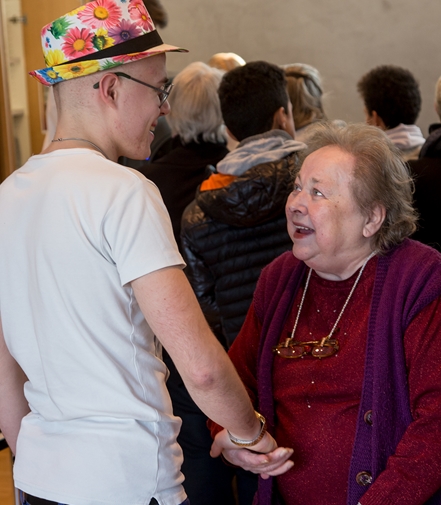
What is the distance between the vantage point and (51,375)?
1302 mm

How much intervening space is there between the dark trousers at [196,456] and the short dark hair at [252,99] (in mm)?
934

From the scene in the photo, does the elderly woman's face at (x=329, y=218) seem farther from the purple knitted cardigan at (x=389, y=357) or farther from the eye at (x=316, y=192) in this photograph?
the purple knitted cardigan at (x=389, y=357)

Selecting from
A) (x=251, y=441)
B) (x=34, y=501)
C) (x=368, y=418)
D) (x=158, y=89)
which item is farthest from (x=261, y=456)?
(x=158, y=89)

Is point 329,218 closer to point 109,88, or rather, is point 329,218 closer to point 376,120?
point 109,88

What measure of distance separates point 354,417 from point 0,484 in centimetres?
138

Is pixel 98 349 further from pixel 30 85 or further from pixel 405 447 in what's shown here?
pixel 30 85

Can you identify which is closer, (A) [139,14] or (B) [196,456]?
(A) [139,14]

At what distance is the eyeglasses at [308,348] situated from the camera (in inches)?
69.4

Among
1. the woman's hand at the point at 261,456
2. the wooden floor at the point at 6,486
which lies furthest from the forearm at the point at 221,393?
the wooden floor at the point at 6,486

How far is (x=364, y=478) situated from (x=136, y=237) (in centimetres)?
A: 84

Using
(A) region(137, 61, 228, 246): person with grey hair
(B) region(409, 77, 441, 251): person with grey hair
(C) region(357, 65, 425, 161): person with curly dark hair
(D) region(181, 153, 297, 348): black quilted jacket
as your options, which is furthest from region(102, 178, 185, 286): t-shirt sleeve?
(C) region(357, 65, 425, 161): person with curly dark hair

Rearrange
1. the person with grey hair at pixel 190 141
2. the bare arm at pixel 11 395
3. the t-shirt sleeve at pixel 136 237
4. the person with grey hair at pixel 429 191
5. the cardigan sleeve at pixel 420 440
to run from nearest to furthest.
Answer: the t-shirt sleeve at pixel 136 237, the bare arm at pixel 11 395, the cardigan sleeve at pixel 420 440, the person with grey hair at pixel 429 191, the person with grey hair at pixel 190 141

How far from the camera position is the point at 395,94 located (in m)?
3.25

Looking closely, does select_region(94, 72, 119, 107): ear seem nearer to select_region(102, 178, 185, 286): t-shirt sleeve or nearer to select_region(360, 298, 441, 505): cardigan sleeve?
select_region(102, 178, 185, 286): t-shirt sleeve
